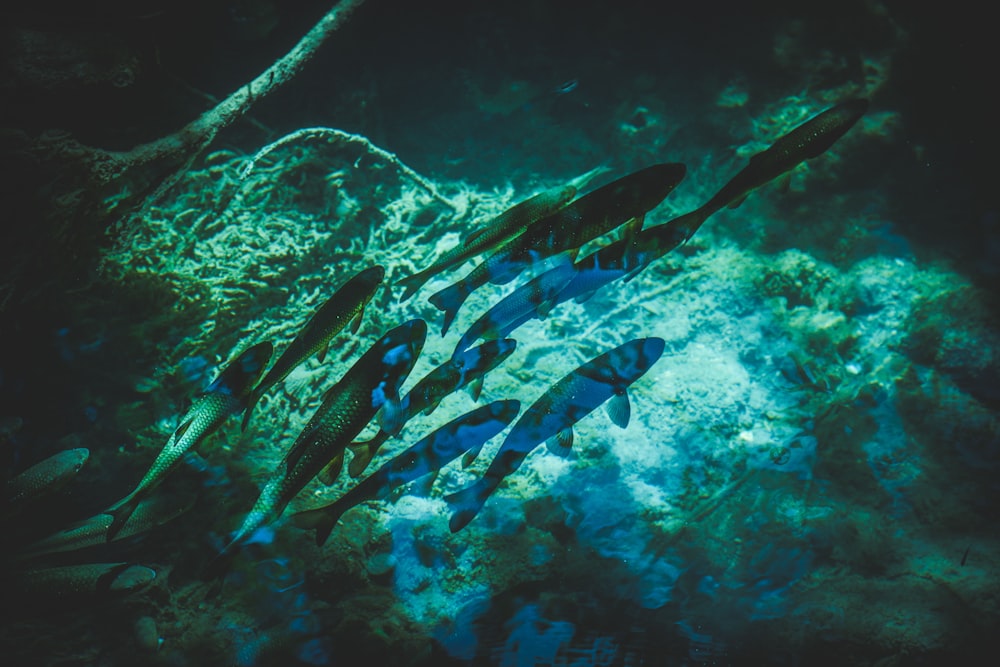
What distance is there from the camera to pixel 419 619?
10.1 feet

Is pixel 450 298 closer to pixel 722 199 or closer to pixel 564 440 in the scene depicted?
pixel 564 440

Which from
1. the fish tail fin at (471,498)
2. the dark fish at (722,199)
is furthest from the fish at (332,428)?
the dark fish at (722,199)

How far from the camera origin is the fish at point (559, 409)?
8.50 ft

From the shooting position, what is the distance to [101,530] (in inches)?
121

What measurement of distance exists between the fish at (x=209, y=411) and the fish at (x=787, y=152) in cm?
280

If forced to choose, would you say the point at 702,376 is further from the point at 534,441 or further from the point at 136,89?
the point at 136,89

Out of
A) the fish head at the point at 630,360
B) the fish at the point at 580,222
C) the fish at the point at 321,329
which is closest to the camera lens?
the fish at the point at 321,329

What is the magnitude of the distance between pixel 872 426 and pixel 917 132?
13.1ft

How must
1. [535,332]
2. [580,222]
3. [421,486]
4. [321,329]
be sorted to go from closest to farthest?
1. [321,329]
2. [580,222]
3. [421,486]
4. [535,332]

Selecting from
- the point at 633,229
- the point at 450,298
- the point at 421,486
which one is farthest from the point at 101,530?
the point at 633,229

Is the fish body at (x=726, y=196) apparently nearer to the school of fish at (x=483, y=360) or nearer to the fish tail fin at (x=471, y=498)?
the school of fish at (x=483, y=360)

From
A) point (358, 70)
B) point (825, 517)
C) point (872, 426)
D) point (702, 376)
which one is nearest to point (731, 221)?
point (702, 376)

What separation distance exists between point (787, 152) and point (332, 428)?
3.11 meters

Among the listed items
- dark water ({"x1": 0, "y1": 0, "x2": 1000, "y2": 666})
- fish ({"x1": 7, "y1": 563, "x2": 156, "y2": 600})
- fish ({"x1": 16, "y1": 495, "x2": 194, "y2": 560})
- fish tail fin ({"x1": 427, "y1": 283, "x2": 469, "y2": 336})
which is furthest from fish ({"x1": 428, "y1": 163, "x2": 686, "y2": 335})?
fish ({"x1": 7, "y1": 563, "x2": 156, "y2": 600})
